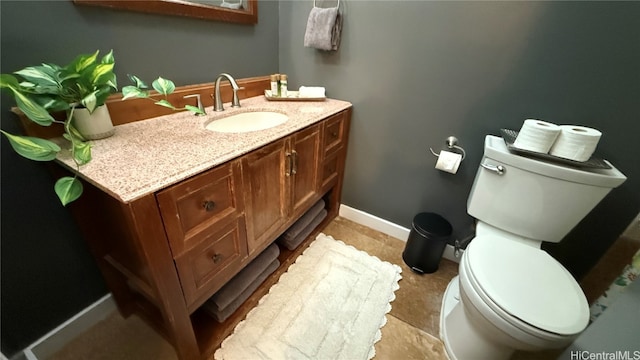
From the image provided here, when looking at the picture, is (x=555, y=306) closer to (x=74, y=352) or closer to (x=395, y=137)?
(x=395, y=137)

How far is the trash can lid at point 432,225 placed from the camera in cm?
135

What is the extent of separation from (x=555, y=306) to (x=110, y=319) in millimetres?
1835

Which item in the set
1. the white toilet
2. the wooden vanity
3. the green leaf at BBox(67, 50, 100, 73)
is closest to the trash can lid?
the white toilet

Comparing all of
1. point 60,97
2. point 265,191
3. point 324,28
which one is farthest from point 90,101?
point 324,28

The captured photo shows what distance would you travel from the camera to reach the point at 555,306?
833 millimetres

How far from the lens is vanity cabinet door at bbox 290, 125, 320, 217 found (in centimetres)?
118

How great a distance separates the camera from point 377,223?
5.85 feet

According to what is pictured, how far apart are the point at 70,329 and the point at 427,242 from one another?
1.72m

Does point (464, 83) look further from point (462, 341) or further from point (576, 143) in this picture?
point (462, 341)

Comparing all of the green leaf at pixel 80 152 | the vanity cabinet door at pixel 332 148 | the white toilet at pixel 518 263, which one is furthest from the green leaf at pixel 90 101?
the white toilet at pixel 518 263

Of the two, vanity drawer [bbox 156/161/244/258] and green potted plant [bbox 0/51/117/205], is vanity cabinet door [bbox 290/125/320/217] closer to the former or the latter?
vanity drawer [bbox 156/161/244/258]

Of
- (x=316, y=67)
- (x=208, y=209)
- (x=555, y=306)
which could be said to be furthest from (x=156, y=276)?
(x=316, y=67)

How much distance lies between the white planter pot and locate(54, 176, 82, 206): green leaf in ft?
0.85

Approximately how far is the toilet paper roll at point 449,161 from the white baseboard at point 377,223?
0.55 m
